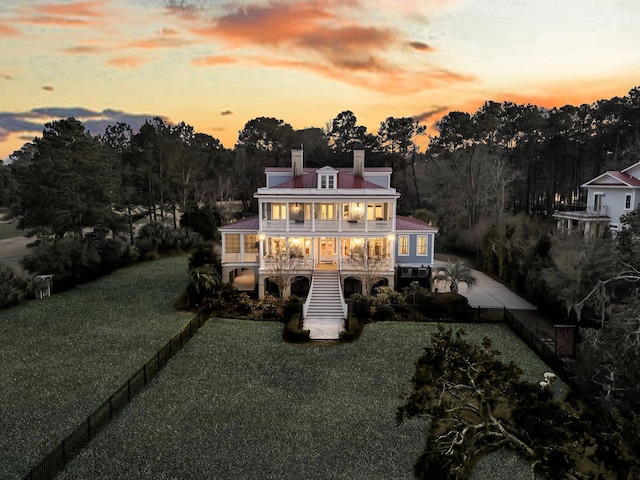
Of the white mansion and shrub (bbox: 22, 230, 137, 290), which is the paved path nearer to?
the white mansion

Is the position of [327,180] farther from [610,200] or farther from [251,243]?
[610,200]

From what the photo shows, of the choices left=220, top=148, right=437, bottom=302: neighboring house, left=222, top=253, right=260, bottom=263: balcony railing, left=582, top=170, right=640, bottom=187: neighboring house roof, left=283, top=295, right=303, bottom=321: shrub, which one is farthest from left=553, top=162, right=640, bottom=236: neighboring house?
left=222, top=253, right=260, bottom=263: balcony railing

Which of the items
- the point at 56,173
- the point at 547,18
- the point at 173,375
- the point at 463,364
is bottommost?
the point at 173,375

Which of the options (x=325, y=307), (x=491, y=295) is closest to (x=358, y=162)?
(x=325, y=307)

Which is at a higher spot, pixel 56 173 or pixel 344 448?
pixel 56 173

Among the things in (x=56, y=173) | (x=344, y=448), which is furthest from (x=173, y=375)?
(x=56, y=173)

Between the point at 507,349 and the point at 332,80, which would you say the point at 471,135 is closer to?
the point at 332,80

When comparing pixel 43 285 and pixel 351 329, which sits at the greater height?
pixel 43 285
